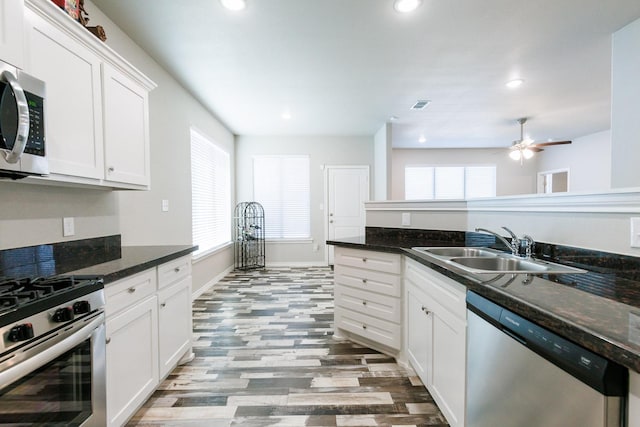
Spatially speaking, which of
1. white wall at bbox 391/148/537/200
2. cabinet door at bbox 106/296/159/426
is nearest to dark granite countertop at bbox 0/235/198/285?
cabinet door at bbox 106/296/159/426

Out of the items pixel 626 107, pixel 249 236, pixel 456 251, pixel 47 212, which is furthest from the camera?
pixel 249 236

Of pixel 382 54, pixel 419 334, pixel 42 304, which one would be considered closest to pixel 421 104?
pixel 382 54

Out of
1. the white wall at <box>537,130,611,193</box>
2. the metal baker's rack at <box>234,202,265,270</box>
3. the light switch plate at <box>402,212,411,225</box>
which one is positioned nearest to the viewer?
the light switch plate at <box>402,212,411,225</box>

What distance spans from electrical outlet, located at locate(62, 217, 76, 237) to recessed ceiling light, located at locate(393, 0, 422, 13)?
2.64 m

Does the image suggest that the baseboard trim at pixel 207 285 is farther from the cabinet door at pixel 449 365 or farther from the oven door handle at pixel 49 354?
the cabinet door at pixel 449 365

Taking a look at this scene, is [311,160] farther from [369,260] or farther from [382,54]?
[369,260]

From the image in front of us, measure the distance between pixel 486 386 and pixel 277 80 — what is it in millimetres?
3281

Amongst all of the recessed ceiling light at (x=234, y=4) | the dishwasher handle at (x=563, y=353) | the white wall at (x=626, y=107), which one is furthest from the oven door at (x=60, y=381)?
the white wall at (x=626, y=107)

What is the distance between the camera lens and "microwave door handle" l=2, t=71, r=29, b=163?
1.12m

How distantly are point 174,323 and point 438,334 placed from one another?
5.75 feet

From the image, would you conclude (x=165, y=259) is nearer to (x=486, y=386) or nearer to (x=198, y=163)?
(x=486, y=386)

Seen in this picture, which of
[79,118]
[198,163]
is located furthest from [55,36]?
[198,163]

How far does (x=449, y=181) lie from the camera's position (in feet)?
24.0

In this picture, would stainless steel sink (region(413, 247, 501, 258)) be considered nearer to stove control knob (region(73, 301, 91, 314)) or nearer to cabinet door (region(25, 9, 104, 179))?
stove control knob (region(73, 301, 91, 314))
